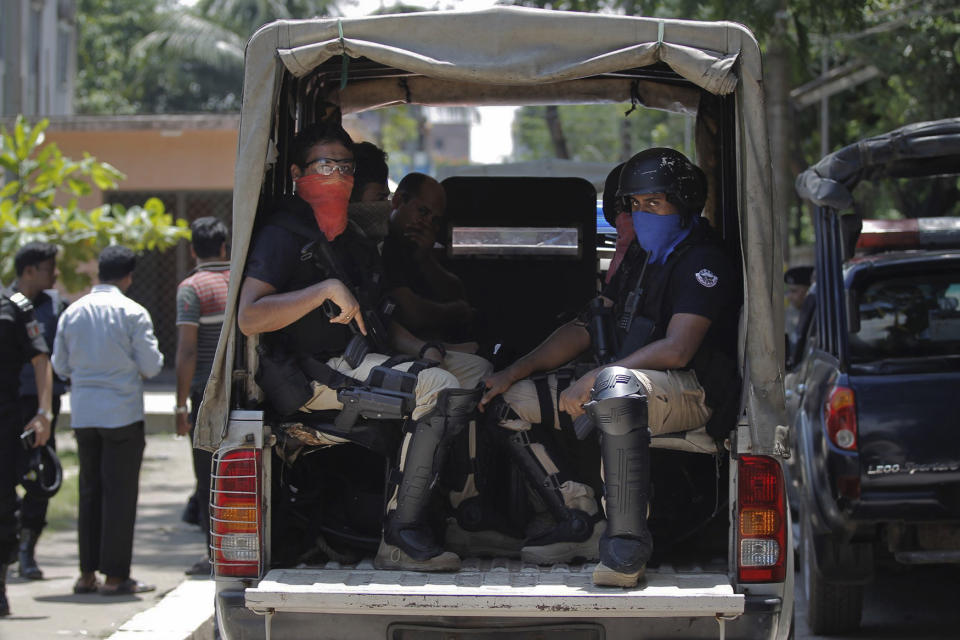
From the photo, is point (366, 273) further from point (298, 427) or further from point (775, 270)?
point (775, 270)

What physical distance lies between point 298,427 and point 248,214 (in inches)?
32.4

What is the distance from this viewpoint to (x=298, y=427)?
470 centimetres

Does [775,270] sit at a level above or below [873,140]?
below

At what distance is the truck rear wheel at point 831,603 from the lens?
663cm

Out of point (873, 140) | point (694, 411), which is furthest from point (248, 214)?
point (873, 140)

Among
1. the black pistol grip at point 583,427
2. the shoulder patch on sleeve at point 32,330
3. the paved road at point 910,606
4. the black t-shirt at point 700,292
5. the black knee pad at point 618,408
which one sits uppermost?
the black t-shirt at point 700,292

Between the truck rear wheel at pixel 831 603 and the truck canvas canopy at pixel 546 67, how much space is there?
103 inches

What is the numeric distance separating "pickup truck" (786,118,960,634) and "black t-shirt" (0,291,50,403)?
4.14 meters

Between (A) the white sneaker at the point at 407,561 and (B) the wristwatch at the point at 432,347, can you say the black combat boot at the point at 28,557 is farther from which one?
(A) the white sneaker at the point at 407,561

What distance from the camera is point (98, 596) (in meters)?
7.23

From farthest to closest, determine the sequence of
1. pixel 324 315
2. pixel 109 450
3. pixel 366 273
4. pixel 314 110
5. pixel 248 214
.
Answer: pixel 109 450 → pixel 314 110 → pixel 366 273 → pixel 324 315 → pixel 248 214

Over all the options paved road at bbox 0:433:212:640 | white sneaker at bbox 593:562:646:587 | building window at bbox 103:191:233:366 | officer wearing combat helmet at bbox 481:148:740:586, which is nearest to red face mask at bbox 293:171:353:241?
officer wearing combat helmet at bbox 481:148:740:586

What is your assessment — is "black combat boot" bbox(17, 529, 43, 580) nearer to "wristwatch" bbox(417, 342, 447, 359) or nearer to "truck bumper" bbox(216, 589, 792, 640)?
"wristwatch" bbox(417, 342, 447, 359)

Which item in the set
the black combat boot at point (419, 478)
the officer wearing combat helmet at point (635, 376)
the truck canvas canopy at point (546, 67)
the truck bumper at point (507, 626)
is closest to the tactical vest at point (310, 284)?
the truck canvas canopy at point (546, 67)
